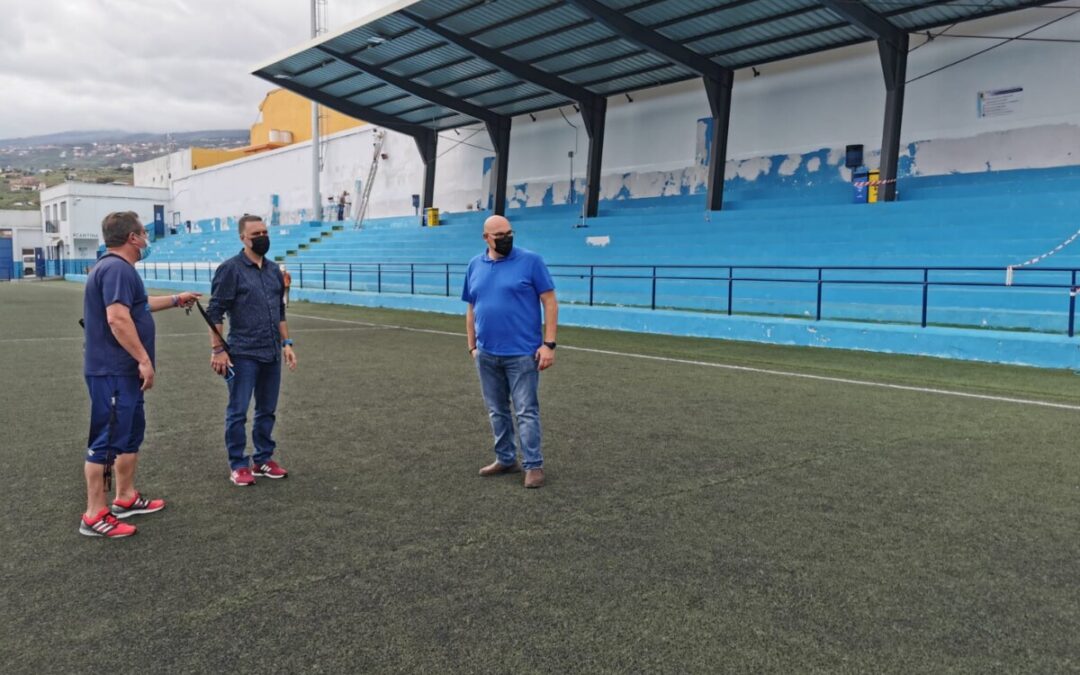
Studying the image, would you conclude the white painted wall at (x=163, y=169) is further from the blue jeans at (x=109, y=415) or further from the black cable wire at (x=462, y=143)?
the blue jeans at (x=109, y=415)

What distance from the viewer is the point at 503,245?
5320mm

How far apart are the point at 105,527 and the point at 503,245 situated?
281cm

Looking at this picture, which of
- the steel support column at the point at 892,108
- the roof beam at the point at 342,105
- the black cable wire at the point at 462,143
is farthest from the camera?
the black cable wire at the point at 462,143

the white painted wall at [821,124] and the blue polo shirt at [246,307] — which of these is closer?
the blue polo shirt at [246,307]

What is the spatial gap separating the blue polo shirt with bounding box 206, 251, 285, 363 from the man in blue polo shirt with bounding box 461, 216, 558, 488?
4.32ft

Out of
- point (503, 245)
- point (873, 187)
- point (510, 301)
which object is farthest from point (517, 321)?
point (873, 187)

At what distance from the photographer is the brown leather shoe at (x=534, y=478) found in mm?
5230

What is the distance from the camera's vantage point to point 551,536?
14.2 ft

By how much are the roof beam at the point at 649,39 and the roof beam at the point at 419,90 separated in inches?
366

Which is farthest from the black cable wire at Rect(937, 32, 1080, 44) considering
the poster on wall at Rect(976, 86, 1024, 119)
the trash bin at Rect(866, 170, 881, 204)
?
the trash bin at Rect(866, 170, 881, 204)

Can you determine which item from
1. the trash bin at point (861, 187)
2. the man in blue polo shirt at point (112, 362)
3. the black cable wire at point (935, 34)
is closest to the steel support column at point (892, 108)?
the trash bin at point (861, 187)

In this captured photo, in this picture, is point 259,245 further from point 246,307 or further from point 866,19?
point 866,19

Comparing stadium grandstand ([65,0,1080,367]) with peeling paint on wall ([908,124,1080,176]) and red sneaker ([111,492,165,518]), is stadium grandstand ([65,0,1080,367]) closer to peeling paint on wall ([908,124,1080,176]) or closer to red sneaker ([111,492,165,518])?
peeling paint on wall ([908,124,1080,176])

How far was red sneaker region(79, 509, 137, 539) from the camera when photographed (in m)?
4.25
